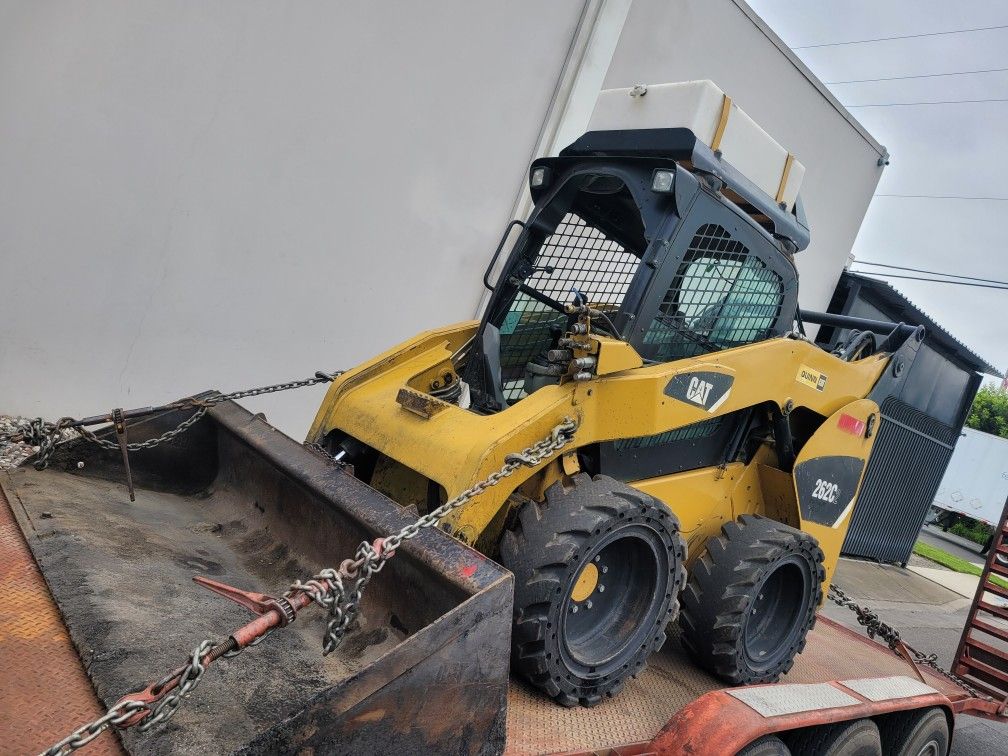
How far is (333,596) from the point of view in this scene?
6.86 ft

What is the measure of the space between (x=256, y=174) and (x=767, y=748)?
15.5 ft

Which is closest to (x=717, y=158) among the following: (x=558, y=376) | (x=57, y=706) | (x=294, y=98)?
(x=558, y=376)

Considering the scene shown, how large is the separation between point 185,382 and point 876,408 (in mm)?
4444

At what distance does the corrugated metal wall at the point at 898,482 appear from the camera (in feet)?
39.3

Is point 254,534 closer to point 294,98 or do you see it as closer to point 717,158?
point 717,158

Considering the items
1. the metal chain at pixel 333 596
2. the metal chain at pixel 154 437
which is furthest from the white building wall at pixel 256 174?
the metal chain at pixel 333 596

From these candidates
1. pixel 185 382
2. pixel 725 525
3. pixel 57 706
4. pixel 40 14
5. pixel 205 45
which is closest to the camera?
pixel 57 706

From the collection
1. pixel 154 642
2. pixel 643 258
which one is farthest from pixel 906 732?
pixel 154 642

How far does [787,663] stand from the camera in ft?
12.0

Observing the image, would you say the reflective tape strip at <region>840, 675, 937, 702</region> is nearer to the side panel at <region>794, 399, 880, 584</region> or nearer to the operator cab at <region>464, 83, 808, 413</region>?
the side panel at <region>794, 399, 880, 584</region>

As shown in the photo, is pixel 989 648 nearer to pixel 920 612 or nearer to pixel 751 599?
pixel 751 599

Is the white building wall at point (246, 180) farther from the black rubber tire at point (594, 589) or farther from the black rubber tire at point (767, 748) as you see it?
the black rubber tire at point (767, 748)

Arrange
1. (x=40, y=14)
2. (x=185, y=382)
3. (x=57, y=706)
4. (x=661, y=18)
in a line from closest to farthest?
(x=57, y=706)
(x=40, y=14)
(x=185, y=382)
(x=661, y=18)

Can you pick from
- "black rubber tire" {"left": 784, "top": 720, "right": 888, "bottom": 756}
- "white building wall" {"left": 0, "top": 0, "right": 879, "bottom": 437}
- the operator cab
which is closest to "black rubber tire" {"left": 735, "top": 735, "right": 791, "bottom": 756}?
"black rubber tire" {"left": 784, "top": 720, "right": 888, "bottom": 756}
